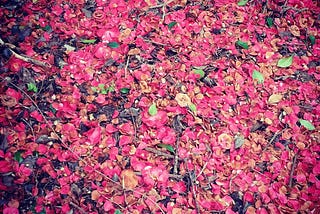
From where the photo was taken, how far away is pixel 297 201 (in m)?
1.99

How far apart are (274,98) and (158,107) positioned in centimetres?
102

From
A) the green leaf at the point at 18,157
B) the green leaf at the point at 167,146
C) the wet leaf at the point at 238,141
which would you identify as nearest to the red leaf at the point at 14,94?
the green leaf at the point at 18,157

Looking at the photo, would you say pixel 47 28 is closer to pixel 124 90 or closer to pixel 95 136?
pixel 124 90

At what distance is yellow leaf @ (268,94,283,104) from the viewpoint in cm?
242

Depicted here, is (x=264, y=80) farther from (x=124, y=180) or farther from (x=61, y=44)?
(x=61, y=44)

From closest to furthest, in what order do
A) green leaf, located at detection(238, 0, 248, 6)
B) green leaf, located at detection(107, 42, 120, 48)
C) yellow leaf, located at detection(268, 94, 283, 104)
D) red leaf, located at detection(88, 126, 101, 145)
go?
red leaf, located at detection(88, 126, 101, 145), yellow leaf, located at detection(268, 94, 283, 104), green leaf, located at detection(107, 42, 120, 48), green leaf, located at detection(238, 0, 248, 6)

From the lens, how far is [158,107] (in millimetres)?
2283

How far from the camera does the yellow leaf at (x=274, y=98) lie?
242 centimetres

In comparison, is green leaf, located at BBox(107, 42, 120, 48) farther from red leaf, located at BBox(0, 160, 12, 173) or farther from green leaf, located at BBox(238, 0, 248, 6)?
green leaf, located at BBox(238, 0, 248, 6)

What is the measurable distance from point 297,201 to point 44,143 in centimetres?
187

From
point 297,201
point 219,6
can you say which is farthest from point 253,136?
point 219,6

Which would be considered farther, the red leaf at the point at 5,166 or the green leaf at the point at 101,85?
the green leaf at the point at 101,85

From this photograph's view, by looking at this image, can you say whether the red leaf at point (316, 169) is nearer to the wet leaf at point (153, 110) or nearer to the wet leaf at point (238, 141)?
the wet leaf at point (238, 141)

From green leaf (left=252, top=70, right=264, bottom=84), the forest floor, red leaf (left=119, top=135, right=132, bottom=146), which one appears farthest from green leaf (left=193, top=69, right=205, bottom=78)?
red leaf (left=119, top=135, right=132, bottom=146)
